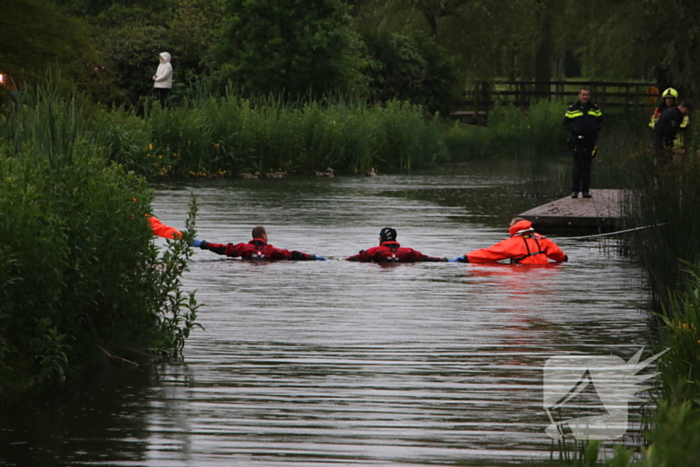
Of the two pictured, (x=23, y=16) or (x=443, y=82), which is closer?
(x=23, y=16)

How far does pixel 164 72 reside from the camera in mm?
28344

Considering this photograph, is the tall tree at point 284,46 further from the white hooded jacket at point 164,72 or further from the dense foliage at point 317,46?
the white hooded jacket at point 164,72

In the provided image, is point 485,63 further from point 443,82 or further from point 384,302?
point 384,302

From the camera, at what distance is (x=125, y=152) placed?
2262cm

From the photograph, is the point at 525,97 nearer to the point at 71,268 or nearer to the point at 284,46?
the point at 284,46

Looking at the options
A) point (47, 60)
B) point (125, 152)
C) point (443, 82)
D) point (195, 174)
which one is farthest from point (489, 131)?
point (47, 60)

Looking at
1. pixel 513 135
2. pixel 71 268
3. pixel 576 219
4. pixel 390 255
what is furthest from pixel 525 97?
pixel 71 268

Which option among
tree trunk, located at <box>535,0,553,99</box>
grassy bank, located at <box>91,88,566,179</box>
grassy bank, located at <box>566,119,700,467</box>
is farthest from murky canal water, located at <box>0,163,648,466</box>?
tree trunk, located at <box>535,0,553,99</box>

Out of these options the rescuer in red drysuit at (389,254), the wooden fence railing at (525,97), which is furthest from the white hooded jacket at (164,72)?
the rescuer in red drysuit at (389,254)

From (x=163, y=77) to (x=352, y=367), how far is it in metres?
21.5

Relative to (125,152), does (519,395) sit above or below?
below

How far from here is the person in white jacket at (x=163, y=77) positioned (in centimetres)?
2814

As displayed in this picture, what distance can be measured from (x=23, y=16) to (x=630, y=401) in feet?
37.1

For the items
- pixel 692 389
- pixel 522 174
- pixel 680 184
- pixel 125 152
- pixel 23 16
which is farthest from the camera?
pixel 522 174
